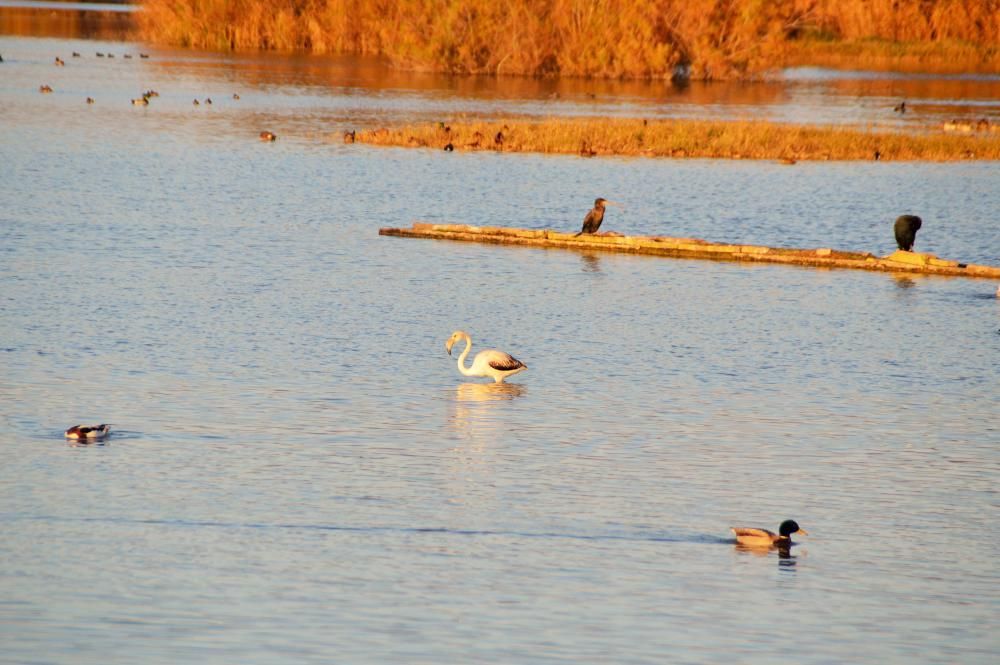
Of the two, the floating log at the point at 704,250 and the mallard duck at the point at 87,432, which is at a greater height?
the floating log at the point at 704,250

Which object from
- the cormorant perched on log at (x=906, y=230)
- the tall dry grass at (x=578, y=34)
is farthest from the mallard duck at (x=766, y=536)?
the tall dry grass at (x=578, y=34)

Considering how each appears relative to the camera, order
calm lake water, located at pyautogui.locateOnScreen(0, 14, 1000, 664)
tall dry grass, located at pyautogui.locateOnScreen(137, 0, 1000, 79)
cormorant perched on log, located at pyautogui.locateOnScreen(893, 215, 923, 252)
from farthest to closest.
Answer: tall dry grass, located at pyautogui.locateOnScreen(137, 0, 1000, 79), cormorant perched on log, located at pyautogui.locateOnScreen(893, 215, 923, 252), calm lake water, located at pyautogui.locateOnScreen(0, 14, 1000, 664)

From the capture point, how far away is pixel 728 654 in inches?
433

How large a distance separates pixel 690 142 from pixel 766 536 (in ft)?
117

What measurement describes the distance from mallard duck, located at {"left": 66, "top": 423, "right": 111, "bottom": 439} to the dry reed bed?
32.4 meters

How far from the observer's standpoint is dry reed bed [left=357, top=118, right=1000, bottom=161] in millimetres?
47750

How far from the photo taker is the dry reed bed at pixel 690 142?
47.8 meters

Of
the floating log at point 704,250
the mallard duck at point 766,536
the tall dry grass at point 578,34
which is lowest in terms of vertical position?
the mallard duck at point 766,536

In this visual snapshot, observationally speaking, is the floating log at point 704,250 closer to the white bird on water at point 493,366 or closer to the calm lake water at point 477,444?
the calm lake water at point 477,444

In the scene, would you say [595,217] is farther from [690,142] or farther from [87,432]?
[690,142]

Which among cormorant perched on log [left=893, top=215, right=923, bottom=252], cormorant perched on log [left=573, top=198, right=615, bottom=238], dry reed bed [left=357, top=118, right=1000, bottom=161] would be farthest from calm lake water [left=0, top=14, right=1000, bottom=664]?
dry reed bed [left=357, top=118, right=1000, bottom=161]

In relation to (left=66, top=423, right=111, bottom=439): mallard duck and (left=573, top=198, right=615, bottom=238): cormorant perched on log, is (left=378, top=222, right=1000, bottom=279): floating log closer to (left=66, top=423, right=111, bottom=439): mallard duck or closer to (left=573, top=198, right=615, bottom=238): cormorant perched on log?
(left=573, top=198, right=615, bottom=238): cormorant perched on log

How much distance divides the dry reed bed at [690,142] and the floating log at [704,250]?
17605 millimetres

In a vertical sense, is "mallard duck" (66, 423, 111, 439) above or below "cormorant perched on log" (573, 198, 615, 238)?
below
